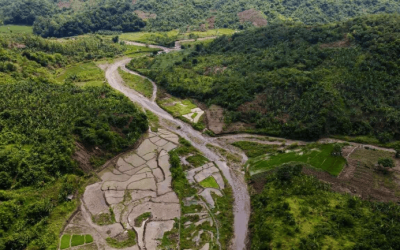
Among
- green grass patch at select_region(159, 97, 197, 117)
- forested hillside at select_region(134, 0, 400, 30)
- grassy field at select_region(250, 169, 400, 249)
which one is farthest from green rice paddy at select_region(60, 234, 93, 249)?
forested hillside at select_region(134, 0, 400, 30)

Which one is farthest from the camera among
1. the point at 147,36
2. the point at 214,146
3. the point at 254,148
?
the point at 147,36

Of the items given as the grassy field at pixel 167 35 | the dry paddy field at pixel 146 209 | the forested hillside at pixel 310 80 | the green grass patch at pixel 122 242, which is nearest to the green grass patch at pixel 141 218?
the dry paddy field at pixel 146 209

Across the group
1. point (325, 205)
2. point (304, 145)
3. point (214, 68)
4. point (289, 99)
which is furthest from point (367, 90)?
point (214, 68)

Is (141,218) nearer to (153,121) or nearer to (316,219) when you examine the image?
(316,219)

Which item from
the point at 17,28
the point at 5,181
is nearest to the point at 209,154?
the point at 5,181

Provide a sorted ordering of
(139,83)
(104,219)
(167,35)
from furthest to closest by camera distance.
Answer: (167,35) < (139,83) < (104,219)

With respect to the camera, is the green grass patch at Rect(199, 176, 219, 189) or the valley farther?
the green grass patch at Rect(199, 176, 219, 189)

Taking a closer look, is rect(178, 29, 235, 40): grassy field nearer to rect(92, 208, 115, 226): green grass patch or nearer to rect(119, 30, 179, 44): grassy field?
rect(119, 30, 179, 44): grassy field
